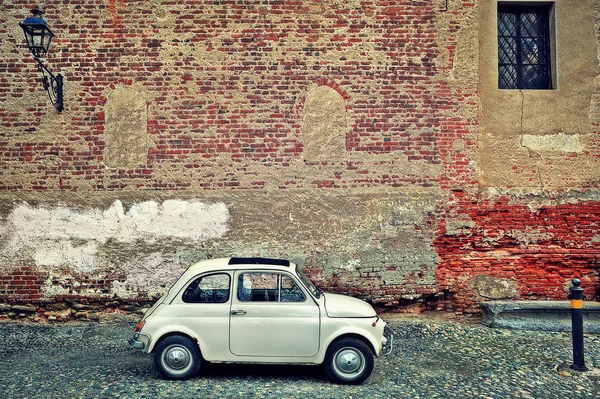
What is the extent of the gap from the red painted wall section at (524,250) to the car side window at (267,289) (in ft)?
11.7

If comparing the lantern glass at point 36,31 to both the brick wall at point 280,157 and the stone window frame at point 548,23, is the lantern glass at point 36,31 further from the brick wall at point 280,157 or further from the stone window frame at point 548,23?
the stone window frame at point 548,23

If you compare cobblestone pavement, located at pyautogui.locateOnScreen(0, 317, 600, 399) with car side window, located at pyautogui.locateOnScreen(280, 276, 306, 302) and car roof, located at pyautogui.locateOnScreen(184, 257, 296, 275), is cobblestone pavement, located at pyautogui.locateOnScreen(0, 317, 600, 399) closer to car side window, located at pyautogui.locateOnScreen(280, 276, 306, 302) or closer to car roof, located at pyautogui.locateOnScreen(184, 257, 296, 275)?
car side window, located at pyautogui.locateOnScreen(280, 276, 306, 302)

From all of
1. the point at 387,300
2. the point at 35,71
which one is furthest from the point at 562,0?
the point at 35,71

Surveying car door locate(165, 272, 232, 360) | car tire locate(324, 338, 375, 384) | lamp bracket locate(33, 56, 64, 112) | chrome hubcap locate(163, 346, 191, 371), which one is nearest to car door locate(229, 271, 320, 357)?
car door locate(165, 272, 232, 360)

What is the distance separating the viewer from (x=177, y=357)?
5.43 metres

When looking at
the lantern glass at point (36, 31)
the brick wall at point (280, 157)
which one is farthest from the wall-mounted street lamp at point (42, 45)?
the brick wall at point (280, 157)

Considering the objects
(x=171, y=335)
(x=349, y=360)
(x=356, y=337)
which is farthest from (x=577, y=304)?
(x=171, y=335)

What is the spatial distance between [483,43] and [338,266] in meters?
4.59

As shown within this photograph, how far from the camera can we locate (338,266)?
26.6 ft

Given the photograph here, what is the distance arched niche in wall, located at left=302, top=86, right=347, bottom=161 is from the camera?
27.0 ft

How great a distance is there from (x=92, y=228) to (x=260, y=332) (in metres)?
4.15

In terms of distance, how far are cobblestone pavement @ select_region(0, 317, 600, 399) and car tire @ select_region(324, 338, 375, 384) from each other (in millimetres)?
104

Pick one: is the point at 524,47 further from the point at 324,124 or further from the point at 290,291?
the point at 290,291

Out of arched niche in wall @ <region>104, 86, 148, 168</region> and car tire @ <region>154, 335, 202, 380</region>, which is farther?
arched niche in wall @ <region>104, 86, 148, 168</region>
